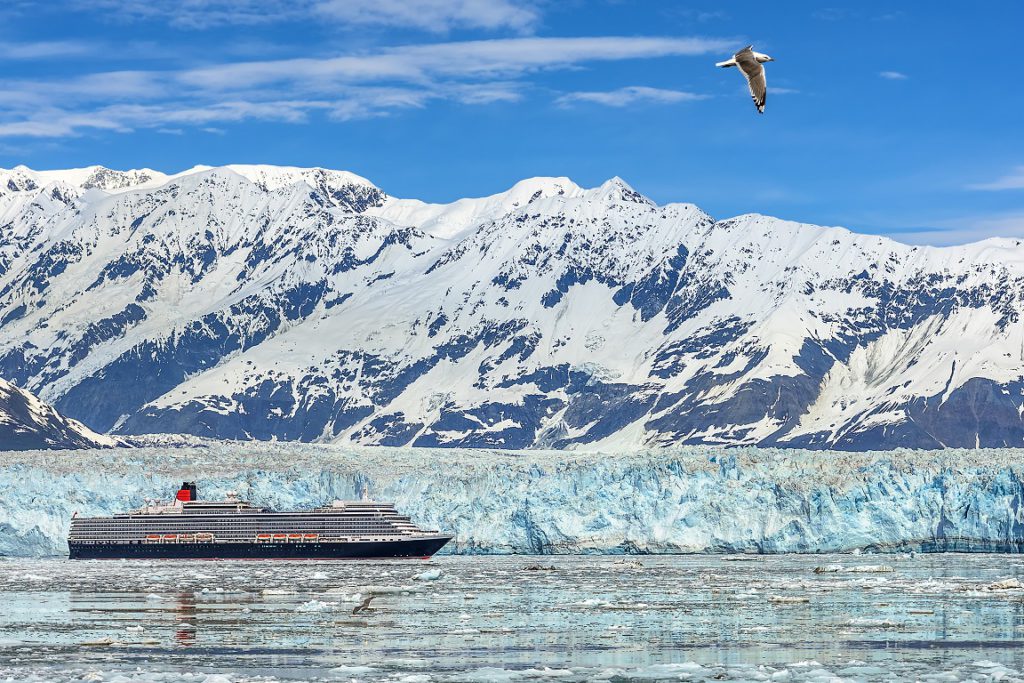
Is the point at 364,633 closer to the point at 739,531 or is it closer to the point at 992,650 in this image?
the point at 992,650

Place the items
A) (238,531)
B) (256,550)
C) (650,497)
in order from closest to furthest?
(650,497), (256,550), (238,531)

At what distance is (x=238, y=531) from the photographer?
123 meters

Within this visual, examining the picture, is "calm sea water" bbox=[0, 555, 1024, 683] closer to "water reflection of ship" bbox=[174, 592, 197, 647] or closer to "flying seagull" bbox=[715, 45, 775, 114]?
"water reflection of ship" bbox=[174, 592, 197, 647]

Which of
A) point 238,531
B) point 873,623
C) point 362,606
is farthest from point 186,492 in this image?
point 873,623

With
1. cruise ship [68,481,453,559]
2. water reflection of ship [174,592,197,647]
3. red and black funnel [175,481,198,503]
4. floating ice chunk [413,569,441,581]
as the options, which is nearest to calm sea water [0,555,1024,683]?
water reflection of ship [174,592,197,647]

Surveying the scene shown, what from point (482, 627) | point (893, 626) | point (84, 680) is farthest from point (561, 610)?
point (84, 680)

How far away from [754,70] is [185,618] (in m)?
33.4

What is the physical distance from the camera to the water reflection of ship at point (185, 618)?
5059 centimetres

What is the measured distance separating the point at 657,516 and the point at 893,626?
56222 mm

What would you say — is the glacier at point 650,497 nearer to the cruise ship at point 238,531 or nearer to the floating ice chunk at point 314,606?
the cruise ship at point 238,531

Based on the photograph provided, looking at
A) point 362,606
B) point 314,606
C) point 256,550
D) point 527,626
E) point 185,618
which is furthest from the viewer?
point 256,550

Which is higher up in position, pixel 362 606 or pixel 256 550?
pixel 362 606

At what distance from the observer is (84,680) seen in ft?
135

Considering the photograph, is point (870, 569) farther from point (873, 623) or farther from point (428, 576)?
point (873, 623)
